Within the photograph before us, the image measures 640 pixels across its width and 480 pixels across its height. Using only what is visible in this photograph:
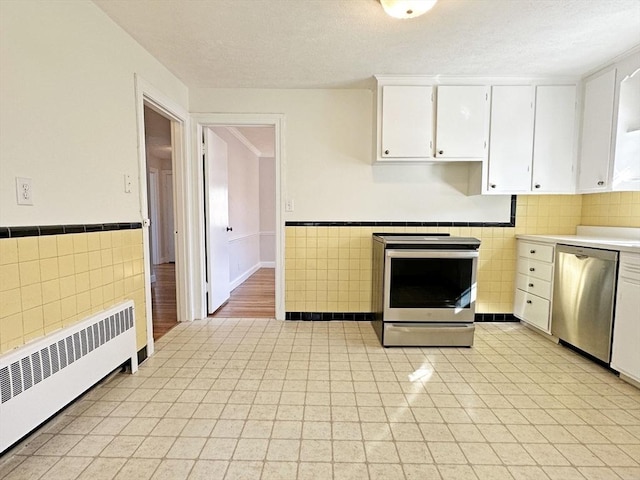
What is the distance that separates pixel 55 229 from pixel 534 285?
352cm

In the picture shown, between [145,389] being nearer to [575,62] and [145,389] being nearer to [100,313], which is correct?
[100,313]

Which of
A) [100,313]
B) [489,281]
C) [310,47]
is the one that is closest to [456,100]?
[310,47]

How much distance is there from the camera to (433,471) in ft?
4.33

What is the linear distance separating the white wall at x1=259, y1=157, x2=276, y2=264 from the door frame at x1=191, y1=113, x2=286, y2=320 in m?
3.30

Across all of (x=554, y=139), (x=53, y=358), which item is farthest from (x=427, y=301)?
(x=53, y=358)

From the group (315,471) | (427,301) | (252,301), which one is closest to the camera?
(315,471)

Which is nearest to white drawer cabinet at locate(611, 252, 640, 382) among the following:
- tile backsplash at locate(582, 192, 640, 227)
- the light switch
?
tile backsplash at locate(582, 192, 640, 227)

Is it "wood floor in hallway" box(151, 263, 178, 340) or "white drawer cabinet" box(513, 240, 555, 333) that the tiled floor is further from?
"wood floor in hallway" box(151, 263, 178, 340)

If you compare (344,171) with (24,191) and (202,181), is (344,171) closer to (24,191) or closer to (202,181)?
(202,181)

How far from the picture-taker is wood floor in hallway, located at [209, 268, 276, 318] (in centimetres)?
338

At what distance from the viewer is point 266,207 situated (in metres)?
6.49

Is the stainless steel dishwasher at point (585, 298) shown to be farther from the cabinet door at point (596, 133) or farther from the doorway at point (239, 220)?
the doorway at point (239, 220)

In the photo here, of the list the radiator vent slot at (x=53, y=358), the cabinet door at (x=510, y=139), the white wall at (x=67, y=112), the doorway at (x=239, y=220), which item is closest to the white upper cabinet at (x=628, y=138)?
the cabinet door at (x=510, y=139)

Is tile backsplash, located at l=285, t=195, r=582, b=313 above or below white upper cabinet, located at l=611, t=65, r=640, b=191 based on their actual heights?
below
